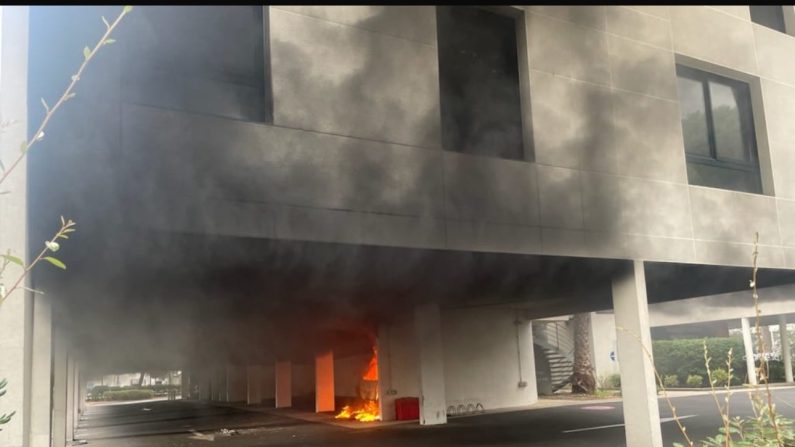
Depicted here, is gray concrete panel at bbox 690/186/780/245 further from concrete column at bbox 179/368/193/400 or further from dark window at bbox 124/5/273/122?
concrete column at bbox 179/368/193/400

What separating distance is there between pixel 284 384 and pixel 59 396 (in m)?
10.8

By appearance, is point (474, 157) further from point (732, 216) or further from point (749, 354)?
point (749, 354)

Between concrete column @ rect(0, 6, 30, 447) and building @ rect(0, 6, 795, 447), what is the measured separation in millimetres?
17

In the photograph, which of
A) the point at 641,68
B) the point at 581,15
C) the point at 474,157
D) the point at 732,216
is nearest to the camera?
the point at 474,157

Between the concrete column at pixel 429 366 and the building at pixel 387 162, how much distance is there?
1.06 meters

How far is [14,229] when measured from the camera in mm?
4039

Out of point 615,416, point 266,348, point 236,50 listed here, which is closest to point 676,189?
point 236,50

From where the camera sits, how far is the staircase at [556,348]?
1981 centimetres

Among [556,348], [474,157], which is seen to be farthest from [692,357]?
[474,157]

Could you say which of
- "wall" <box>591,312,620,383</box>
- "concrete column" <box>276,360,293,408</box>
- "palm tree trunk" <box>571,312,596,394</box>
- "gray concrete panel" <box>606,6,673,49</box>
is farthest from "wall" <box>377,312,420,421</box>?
"wall" <box>591,312,620,383</box>


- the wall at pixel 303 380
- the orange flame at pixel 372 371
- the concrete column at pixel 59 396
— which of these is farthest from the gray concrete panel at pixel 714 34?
the wall at pixel 303 380

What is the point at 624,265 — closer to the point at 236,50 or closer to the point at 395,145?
the point at 395,145

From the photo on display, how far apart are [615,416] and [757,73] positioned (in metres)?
6.63

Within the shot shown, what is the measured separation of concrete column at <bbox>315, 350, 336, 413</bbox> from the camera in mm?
16422
